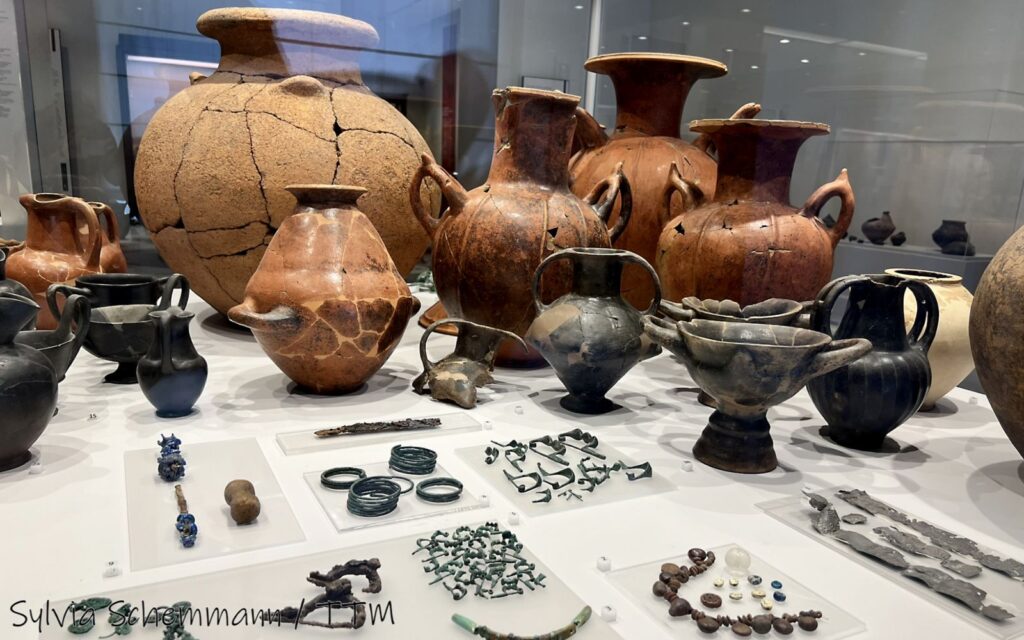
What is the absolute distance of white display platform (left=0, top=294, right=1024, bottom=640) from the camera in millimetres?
1432

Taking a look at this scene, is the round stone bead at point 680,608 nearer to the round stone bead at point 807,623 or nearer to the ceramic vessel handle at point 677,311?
the round stone bead at point 807,623

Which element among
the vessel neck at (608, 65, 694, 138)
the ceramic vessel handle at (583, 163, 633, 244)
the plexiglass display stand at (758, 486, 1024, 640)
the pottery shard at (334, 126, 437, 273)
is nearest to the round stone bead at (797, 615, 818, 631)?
the plexiglass display stand at (758, 486, 1024, 640)

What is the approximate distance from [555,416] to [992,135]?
2350 mm

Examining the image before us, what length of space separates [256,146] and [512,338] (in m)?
1.27

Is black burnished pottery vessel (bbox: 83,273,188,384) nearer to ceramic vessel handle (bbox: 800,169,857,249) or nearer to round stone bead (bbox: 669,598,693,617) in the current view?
round stone bead (bbox: 669,598,693,617)

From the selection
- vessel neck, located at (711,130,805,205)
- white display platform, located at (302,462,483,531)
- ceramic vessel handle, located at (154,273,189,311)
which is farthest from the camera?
vessel neck, located at (711,130,805,205)

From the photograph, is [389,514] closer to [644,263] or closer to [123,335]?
[644,263]

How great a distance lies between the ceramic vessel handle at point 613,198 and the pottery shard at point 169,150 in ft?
4.97

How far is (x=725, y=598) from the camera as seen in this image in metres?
1.42

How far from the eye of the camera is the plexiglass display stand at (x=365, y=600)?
4.15 ft

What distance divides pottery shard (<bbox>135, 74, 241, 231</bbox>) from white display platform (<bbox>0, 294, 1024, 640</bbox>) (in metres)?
0.62

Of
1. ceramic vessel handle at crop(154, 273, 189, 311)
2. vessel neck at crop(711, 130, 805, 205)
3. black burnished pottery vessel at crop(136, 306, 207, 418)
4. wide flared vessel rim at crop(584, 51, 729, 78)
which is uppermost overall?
wide flared vessel rim at crop(584, 51, 729, 78)

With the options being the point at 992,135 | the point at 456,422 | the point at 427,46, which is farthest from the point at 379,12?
the point at 992,135

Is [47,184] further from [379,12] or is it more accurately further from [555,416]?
[555,416]
